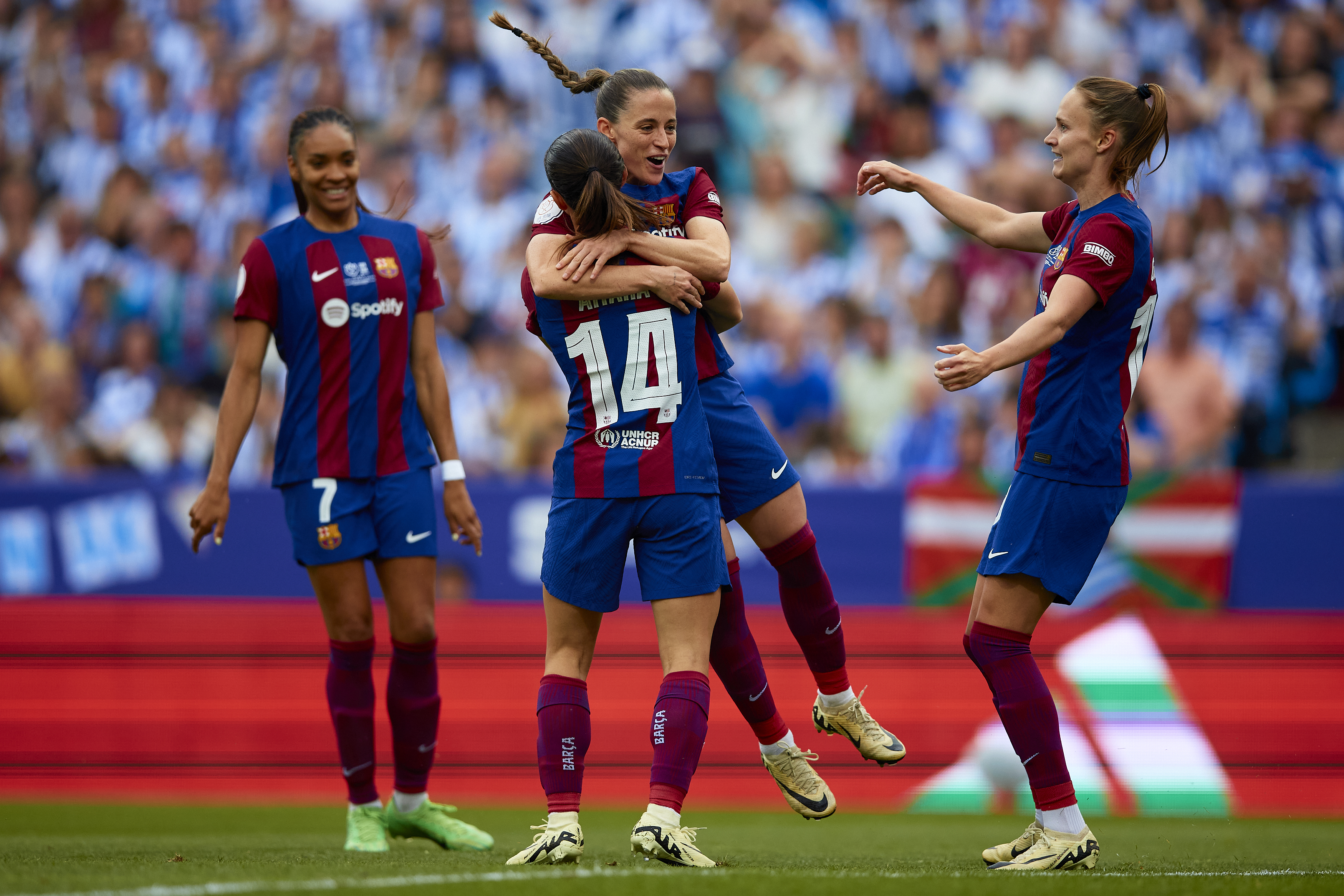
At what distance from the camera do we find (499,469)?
10156 mm

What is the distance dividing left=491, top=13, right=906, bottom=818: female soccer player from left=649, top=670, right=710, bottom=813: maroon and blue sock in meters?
0.73

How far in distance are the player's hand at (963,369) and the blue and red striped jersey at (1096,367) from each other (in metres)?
0.58

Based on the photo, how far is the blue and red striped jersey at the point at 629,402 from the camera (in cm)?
424

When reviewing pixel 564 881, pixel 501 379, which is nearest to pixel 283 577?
pixel 501 379

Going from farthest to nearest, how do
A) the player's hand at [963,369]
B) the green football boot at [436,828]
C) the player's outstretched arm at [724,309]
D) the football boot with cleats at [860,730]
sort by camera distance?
the green football boot at [436,828]
the football boot with cleats at [860,730]
the player's outstretched arm at [724,309]
the player's hand at [963,369]

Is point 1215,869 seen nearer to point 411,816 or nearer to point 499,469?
point 411,816

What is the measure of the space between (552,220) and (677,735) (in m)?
1.65

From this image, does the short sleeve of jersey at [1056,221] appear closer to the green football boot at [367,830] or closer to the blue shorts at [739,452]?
the blue shorts at [739,452]

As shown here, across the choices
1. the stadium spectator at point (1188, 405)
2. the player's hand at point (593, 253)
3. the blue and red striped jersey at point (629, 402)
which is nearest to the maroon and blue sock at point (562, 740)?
the blue and red striped jersey at point (629, 402)

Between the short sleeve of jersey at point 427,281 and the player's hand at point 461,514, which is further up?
the short sleeve of jersey at point 427,281

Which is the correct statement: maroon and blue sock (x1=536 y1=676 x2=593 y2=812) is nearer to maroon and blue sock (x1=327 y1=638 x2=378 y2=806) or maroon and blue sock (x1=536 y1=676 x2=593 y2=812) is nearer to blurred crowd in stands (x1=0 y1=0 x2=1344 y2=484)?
maroon and blue sock (x1=327 y1=638 x2=378 y2=806)

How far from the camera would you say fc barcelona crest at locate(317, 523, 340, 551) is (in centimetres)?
509

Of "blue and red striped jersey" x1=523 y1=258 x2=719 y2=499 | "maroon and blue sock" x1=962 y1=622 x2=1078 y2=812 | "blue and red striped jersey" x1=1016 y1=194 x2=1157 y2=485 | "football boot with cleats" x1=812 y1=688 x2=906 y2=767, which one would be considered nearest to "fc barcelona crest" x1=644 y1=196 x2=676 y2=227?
"blue and red striped jersey" x1=523 y1=258 x2=719 y2=499

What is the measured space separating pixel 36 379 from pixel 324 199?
724cm
